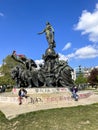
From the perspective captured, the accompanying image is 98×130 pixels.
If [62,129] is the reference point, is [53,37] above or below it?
above

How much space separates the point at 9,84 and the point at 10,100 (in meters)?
50.4

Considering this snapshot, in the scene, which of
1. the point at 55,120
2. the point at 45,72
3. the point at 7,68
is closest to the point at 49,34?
the point at 45,72

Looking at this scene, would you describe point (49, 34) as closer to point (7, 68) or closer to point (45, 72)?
point (45, 72)

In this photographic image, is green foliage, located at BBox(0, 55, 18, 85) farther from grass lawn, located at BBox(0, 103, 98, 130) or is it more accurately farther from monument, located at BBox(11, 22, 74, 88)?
grass lawn, located at BBox(0, 103, 98, 130)

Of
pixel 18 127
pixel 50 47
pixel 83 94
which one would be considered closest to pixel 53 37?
pixel 50 47

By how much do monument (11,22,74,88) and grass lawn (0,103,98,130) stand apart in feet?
43.4

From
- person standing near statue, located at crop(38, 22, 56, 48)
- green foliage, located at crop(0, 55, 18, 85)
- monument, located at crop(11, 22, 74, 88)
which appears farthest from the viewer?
green foliage, located at crop(0, 55, 18, 85)

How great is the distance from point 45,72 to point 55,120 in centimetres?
1702

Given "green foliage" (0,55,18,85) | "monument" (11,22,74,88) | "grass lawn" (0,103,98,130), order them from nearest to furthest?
"grass lawn" (0,103,98,130)
"monument" (11,22,74,88)
"green foliage" (0,55,18,85)

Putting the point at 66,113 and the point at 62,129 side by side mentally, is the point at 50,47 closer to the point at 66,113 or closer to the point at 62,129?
the point at 66,113

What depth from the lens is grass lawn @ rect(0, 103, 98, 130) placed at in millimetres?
15062

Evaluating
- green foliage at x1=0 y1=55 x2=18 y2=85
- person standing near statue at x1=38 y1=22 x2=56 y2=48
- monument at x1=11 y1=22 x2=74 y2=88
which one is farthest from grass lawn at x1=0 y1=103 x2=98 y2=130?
green foliage at x1=0 y1=55 x2=18 y2=85

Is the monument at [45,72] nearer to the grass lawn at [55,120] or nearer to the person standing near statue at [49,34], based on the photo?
the person standing near statue at [49,34]

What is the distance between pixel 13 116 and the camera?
18.2m
